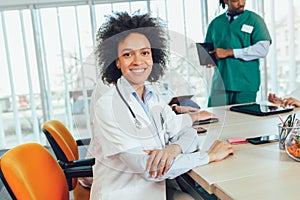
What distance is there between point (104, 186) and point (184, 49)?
59cm

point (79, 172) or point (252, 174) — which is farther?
point (79, 172)

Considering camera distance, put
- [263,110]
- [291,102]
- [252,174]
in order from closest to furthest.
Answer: [252,174]
[263,110]
[291,102]

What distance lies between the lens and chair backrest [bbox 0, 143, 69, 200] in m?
0.94

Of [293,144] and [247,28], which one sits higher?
[247,28]

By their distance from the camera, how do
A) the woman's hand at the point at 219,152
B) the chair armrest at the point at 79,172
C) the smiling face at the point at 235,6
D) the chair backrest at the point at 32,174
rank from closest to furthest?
the chair backrest at the point at 32,174
the woman's hand at the point at 219,152
the chair armrest at the point at 79,172
the smiling face at the point at 235,6

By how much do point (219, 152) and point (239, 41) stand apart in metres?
1.70

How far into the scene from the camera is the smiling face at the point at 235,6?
8.04ft

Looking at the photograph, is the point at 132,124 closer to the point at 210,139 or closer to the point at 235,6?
the point at 210,139

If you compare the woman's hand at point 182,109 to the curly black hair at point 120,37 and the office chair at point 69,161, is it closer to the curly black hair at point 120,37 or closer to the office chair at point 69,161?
the curly black hair at point 120,37

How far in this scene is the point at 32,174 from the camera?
1044 millimetres

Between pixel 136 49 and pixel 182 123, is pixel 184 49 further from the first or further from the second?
pixel 182 123

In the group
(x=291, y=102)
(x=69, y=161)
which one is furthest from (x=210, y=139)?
(x=291, y=102)

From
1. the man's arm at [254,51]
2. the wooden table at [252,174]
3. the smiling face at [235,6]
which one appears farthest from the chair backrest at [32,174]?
the smiling face at [235,6]

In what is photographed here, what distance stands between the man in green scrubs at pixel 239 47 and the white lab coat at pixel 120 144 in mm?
Answer: 1534
